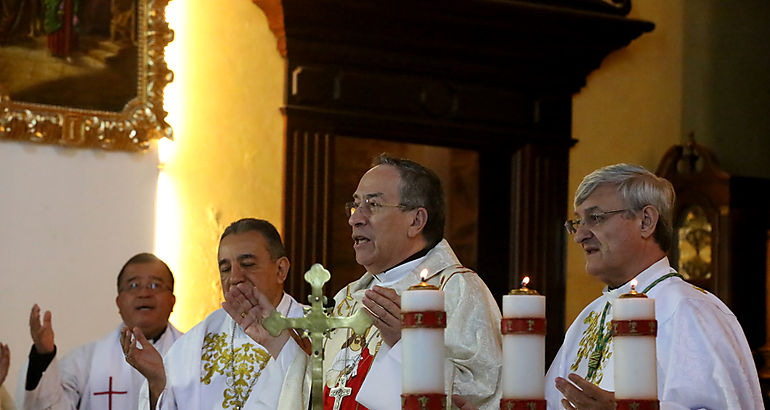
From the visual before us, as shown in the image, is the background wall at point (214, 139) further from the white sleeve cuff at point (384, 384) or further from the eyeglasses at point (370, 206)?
the white sleeve cuff at point (384, 384)

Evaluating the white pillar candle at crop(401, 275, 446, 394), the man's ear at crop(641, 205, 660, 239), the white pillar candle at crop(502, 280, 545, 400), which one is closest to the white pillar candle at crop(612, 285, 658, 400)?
the white pillar candle at crop(502, 280, 545, 400)

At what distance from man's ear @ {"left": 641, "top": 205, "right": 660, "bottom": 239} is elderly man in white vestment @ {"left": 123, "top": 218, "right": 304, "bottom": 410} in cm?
166

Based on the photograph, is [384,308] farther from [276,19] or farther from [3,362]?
[276,19]

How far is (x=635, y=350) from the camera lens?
2.52 meters

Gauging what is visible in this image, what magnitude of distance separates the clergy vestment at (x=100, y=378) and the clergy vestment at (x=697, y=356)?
310 centimetres

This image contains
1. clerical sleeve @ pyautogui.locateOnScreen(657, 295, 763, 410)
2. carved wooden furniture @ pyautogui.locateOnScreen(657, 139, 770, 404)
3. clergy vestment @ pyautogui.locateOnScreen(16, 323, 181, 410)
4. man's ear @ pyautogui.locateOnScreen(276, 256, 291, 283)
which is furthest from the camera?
carved wooden furniture @ pyautogui.locateOnScreen(657, 139, 770, 404)

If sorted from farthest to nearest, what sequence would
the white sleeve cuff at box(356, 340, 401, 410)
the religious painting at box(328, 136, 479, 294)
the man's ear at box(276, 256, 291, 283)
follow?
the religious painting at box(328, 136, 479, 294)
the man's ear at box(276, 256, 291, 283)
the white sleeve cuff at box(356, 340, 401, 410)

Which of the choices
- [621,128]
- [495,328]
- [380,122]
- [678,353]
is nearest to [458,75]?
[380,122]

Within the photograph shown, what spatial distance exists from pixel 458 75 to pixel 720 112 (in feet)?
7.37

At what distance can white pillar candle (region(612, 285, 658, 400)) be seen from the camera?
99.0 inches

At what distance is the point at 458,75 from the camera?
824 centimetres

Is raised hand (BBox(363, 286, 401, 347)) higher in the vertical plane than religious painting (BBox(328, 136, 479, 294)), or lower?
lower

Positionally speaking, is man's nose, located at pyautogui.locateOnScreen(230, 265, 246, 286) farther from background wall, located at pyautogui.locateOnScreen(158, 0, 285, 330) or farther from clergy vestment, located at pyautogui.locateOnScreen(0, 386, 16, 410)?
background wall, located at pyautogui.locateOnScreen(158, 0, 285, 330)

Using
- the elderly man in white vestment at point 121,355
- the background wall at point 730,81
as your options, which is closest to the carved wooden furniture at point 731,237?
the background wall at point 730,81
